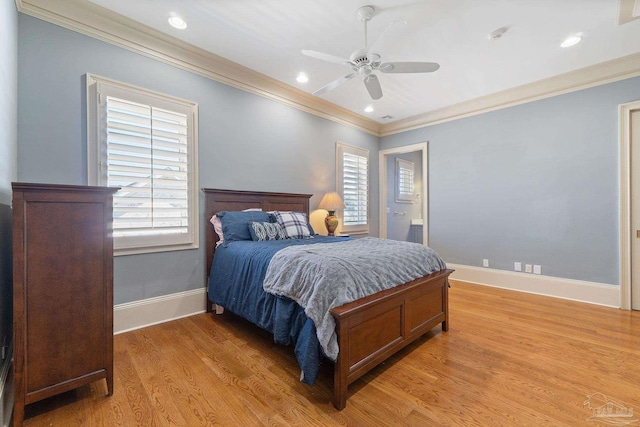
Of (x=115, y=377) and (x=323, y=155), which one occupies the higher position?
(x=323, y=155)

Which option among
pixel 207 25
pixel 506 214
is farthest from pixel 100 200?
pixel 506 214

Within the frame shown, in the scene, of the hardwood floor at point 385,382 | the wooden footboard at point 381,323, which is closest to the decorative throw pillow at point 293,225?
the hardwood floor at point 385,382

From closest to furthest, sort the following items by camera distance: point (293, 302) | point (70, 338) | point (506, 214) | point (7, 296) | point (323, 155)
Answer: point (70, 338)
point (7, 296)
point (293, 302)
point (506, 214)
point (323, 155)

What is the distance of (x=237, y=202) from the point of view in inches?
134

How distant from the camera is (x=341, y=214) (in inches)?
192

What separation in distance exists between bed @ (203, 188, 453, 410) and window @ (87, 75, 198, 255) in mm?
308

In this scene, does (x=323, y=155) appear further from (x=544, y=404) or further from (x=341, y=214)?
(x=544, y=404)

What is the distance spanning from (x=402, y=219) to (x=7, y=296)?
19.8 feet

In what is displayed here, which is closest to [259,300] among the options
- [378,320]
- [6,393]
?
[378,320]

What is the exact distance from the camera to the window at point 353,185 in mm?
4875

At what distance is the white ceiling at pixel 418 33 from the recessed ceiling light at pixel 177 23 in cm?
5

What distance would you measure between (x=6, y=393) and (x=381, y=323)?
7.32 ft

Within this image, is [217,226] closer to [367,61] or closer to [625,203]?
[367,61]

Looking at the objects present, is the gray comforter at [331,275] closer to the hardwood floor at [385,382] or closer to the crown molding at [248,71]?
the hardwood floor at [385,382]
